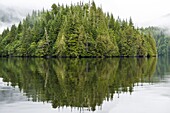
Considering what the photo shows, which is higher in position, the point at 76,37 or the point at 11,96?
the point at 76,37

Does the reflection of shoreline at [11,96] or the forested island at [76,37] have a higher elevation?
the forested island at [76,37]

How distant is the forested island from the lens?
344 feet

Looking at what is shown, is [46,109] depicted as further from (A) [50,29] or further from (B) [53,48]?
(A) [50,29]

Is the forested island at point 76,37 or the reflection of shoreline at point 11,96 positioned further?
the forested island at point 76,37

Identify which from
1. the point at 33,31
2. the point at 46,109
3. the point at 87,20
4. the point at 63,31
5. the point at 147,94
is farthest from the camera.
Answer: the point at 33,31

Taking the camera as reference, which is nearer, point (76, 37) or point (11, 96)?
point (11, 96)

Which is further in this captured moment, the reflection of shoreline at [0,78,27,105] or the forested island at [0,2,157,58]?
the forested island at [0,2,157,58]

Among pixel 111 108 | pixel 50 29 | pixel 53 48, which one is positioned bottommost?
pixel 111 108

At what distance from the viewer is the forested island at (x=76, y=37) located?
105 metres

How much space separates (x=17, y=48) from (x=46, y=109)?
118679 mm

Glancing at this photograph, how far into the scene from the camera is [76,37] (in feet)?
345

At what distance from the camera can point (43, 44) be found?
114 metres

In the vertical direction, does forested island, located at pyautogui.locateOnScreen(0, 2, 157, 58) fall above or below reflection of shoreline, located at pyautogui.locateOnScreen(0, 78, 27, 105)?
above

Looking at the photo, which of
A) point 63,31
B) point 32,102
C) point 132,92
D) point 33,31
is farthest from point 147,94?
point 33,31
